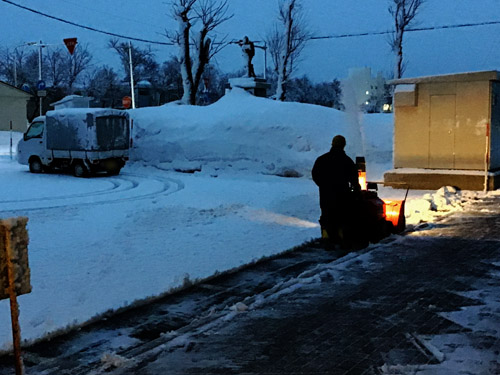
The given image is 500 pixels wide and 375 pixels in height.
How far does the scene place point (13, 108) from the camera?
2154 inches

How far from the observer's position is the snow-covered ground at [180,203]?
6.92 m

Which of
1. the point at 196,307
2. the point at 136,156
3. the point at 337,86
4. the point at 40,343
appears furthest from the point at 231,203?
the point at 337,86

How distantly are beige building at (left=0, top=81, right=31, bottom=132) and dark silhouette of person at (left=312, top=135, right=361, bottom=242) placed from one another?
50175mm

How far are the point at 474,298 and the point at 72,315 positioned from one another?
389cm

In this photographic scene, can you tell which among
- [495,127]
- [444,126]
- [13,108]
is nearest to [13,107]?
[13,108]

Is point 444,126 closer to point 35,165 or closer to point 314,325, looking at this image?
point 314,325

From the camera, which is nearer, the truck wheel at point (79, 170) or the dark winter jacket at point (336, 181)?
the dark winter jacket at point (336, 181)

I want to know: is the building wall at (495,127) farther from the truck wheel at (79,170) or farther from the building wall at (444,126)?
the truck wheel at (79,170)

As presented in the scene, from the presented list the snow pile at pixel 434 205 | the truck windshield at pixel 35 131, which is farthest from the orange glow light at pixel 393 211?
the truck windshield at pixel 35 131

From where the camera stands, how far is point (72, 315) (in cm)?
578

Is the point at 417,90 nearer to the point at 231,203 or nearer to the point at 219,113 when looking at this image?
the point at 231,203

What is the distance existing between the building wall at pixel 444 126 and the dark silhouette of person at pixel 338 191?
25.7 feet

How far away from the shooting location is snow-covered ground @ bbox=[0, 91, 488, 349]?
6.92m

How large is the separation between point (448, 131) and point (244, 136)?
797cm
